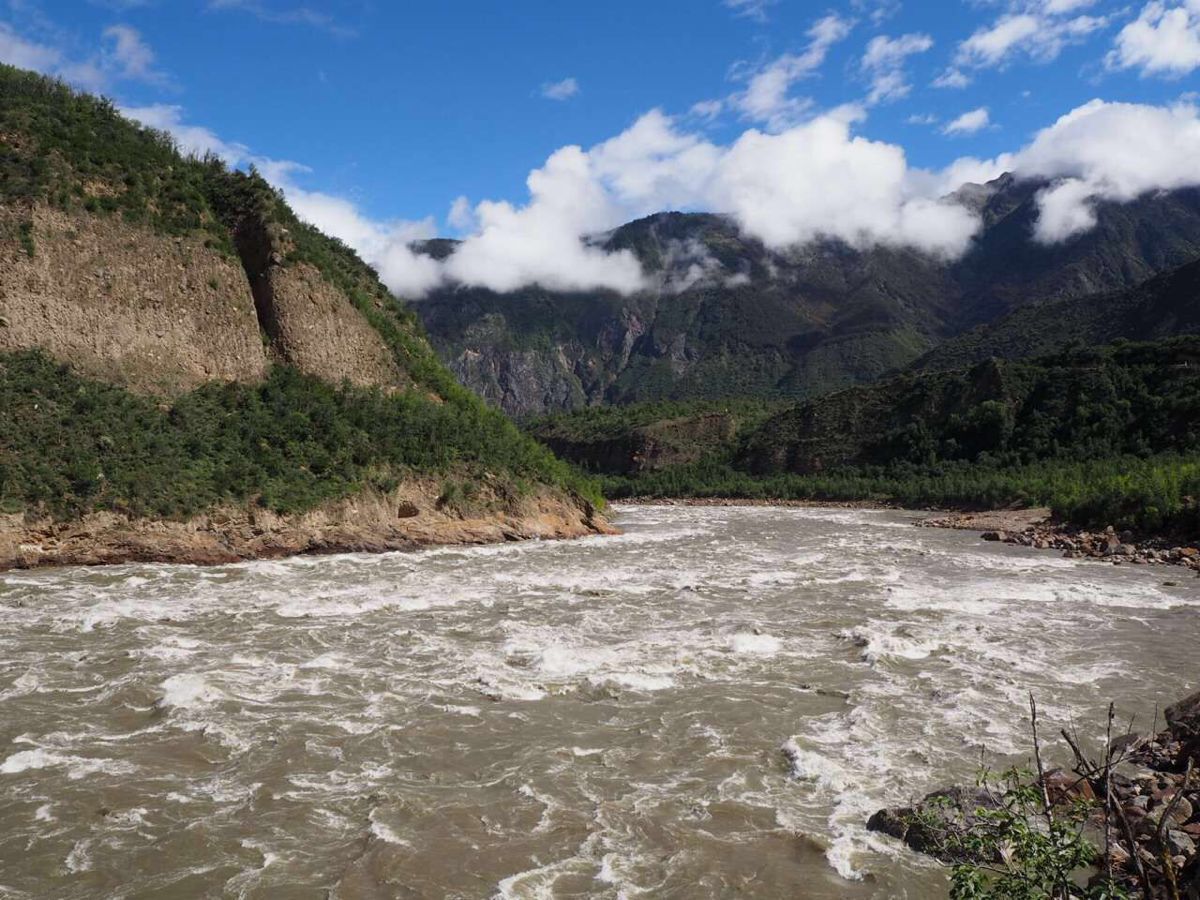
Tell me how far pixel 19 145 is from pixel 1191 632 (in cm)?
4181

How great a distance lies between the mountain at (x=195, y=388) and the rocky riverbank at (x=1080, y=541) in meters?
21.5

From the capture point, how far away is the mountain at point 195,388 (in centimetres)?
2398

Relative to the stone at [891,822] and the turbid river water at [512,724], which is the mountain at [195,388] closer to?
the turbid river water at [512,724]

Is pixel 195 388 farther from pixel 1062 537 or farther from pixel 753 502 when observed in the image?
pixel 753 502

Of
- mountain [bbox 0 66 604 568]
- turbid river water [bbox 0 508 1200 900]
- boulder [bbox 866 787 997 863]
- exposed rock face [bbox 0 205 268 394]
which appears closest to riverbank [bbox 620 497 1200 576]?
turbid river water [bbox 0 508 1200 900]

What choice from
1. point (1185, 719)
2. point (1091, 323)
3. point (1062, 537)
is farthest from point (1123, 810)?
point (1091, 323)

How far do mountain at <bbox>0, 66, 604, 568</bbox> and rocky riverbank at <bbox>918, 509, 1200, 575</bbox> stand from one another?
21.5m

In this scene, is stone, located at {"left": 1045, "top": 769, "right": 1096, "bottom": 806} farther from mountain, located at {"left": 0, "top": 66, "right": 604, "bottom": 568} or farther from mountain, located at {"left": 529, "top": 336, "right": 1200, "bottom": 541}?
mountain, located at {"left": 529, "top": 336, "right": 1200, "bottom": 541}

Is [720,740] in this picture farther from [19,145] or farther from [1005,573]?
[19,145]

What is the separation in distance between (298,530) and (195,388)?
862 centimetres

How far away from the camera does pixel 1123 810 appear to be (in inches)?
213

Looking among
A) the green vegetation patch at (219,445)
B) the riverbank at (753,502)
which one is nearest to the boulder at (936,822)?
the green vegetation patch at (219,445)

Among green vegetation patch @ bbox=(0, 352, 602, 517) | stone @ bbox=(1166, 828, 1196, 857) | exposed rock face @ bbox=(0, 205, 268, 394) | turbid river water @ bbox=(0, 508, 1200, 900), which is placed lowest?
turbid river water @ bbox=(0, 508, 1200, 900)

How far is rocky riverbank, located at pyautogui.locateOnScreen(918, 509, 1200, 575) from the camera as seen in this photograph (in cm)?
2888
